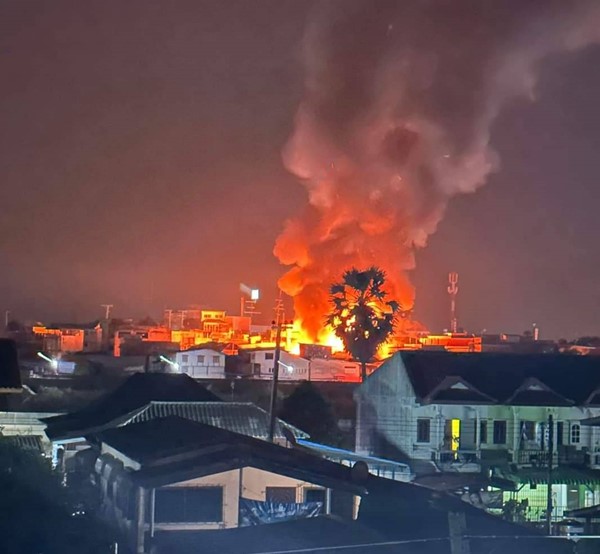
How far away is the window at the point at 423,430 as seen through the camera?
2898cm

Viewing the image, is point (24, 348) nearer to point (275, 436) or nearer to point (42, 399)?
point (42, 399)

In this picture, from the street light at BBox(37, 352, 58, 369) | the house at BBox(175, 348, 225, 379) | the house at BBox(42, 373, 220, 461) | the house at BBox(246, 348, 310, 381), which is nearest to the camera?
the house at BBox(42, 373, 220, 461)

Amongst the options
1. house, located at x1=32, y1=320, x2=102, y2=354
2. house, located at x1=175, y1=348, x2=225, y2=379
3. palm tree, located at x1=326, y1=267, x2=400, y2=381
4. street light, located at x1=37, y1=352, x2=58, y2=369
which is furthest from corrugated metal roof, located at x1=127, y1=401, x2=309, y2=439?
house, located at x1=32, y1=320, x2=102, y2=354

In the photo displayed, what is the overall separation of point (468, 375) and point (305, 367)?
84.4ft

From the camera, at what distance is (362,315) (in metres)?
41.7

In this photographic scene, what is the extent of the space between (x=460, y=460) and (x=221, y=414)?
608 centimetres

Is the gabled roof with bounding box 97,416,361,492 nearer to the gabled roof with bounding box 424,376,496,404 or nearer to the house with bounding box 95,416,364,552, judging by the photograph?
the house with bounding box 95,416,364,552

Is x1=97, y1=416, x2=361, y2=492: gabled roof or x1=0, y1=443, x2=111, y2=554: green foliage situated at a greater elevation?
x1=97, y1=416, x2=361, y2=492: gabled roof

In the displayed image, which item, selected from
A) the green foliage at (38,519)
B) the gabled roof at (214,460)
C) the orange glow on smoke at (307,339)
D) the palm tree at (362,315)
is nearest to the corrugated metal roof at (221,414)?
the gabled roof at (214,460)

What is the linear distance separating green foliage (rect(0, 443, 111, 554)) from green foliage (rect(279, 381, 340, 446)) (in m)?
17.2

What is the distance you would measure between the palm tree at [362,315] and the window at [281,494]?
914 inches

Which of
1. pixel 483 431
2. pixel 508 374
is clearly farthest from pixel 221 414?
pixel 508 374

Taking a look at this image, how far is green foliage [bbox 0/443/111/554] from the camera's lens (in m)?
14.6

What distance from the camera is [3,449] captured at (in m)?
17.6
